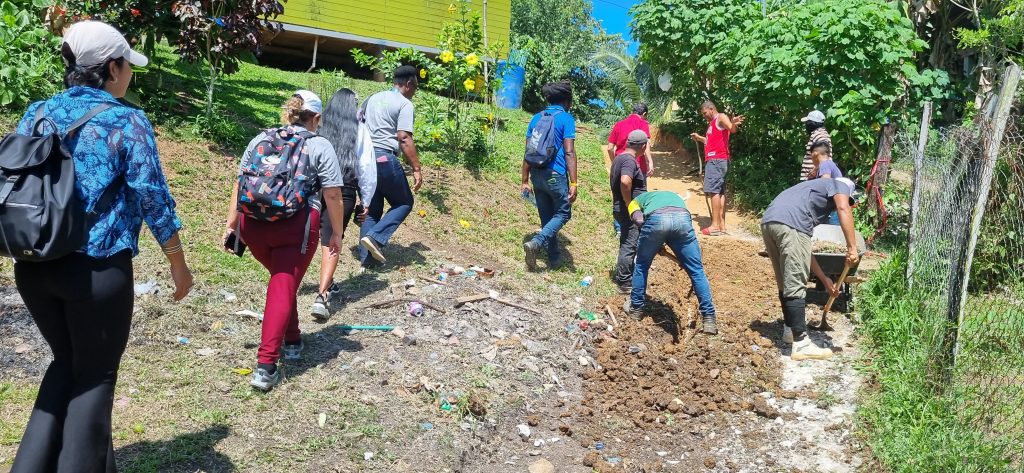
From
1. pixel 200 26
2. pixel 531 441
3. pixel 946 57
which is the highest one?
pixel 946 57

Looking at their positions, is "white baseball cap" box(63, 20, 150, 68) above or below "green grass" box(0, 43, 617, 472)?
above

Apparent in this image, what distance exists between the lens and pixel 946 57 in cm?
1160

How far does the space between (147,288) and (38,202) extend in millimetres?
3427

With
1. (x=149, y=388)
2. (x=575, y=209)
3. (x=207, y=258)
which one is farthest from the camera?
(x=575, y=209)

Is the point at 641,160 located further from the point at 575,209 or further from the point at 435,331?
the point at 435,331

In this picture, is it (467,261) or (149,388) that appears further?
(467,261)

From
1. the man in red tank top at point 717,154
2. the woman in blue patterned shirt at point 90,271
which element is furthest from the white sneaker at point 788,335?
the woman in blue patterned shirt at point 90,271

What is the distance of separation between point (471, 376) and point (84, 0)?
644 cm

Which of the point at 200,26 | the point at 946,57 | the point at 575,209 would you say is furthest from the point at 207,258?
the point at 946,57

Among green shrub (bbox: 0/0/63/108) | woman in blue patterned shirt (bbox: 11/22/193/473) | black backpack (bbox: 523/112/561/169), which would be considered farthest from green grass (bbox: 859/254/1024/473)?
green shrub (bbox: 0/0/63/108)

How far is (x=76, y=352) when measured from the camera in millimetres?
3127

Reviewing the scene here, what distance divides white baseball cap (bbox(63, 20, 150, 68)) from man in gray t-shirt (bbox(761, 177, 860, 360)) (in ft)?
16.0

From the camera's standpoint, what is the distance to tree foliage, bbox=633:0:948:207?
10.0 meters

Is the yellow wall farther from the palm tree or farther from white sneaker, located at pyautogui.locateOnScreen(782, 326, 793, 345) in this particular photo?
white sneaker, located at pyautogui.locateOnScreen(782, 326, 793, 345)
